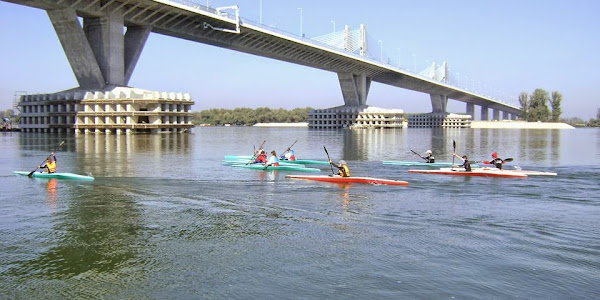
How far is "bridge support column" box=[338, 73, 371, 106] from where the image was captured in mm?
118938

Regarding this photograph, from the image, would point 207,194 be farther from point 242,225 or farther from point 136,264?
point 136,264

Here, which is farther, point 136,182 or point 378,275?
point 136,182

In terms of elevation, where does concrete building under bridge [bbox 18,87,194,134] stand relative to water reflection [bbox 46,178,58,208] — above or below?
above

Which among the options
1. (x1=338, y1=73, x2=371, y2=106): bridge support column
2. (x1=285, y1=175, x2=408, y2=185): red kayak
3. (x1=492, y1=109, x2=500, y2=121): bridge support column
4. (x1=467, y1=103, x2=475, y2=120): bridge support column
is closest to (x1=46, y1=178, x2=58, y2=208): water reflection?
(x1=285, y1=175, x2=408, y2=185): red kayak

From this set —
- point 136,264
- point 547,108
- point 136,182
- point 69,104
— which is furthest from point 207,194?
point 547,108

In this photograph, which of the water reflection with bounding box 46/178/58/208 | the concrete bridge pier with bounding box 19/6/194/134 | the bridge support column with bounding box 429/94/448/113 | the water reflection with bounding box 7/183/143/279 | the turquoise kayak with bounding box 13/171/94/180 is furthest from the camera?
the bridge support column with bounding box 429/94/448/113

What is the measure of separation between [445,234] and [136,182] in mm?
12646

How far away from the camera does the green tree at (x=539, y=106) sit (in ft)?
522

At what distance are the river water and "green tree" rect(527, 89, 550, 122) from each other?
152 meters

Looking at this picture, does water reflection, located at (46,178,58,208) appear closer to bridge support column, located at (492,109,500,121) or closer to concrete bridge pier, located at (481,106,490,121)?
concrete bridge pier, located at (481,106,490,121)

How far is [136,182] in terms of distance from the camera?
20125mm

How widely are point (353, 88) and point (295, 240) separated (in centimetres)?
11029

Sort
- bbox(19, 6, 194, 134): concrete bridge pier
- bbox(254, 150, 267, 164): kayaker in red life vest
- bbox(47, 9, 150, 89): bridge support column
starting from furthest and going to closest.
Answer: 1. bbox(19, 6, 194, 134): concrete bridge pier
2. bbox(47, 9, 150, 89): bridge support column
3. bbox(254, 150, 267, 164): kayaker in red life vest

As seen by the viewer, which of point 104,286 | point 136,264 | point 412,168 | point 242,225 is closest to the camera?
point 104,286
